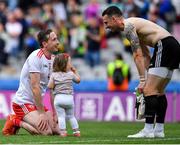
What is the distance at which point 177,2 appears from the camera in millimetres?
28531

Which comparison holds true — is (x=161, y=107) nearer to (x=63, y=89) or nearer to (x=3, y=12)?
(x=63, y=89)

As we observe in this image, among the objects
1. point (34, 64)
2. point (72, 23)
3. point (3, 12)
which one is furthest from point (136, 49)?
point (3, 12)

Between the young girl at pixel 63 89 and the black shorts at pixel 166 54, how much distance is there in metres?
1.64

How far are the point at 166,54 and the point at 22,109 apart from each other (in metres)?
3.03

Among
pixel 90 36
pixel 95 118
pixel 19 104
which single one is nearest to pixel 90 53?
pixel 90 36

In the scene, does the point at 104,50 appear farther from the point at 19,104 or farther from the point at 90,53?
the point at 19,104

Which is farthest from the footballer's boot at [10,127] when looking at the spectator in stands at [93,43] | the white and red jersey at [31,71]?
the spectator in stands at [93,43]

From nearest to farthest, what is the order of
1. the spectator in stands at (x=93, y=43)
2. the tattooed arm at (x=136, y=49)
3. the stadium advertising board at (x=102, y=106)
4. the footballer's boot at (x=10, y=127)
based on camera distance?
1. the tattooed arm at (x=136, y=49)
2. the footballer's boot at (x=10, y=127)
3. the stadium advertising board at (x=102, y=106)
4. the spectator in stands at (x=93, y=43)

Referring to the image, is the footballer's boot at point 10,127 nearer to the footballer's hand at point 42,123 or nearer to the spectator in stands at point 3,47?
the footballer's hand at point 42,123

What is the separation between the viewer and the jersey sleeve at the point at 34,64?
49.4 feet

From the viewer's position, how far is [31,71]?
1505 centimetres

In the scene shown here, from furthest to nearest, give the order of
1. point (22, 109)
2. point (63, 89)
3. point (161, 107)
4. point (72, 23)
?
point (72, 23) → point (22, 109) → point (63, 89) → point (161, 107)

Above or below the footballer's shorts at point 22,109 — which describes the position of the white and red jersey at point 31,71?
above

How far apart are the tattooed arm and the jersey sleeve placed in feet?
6.19
